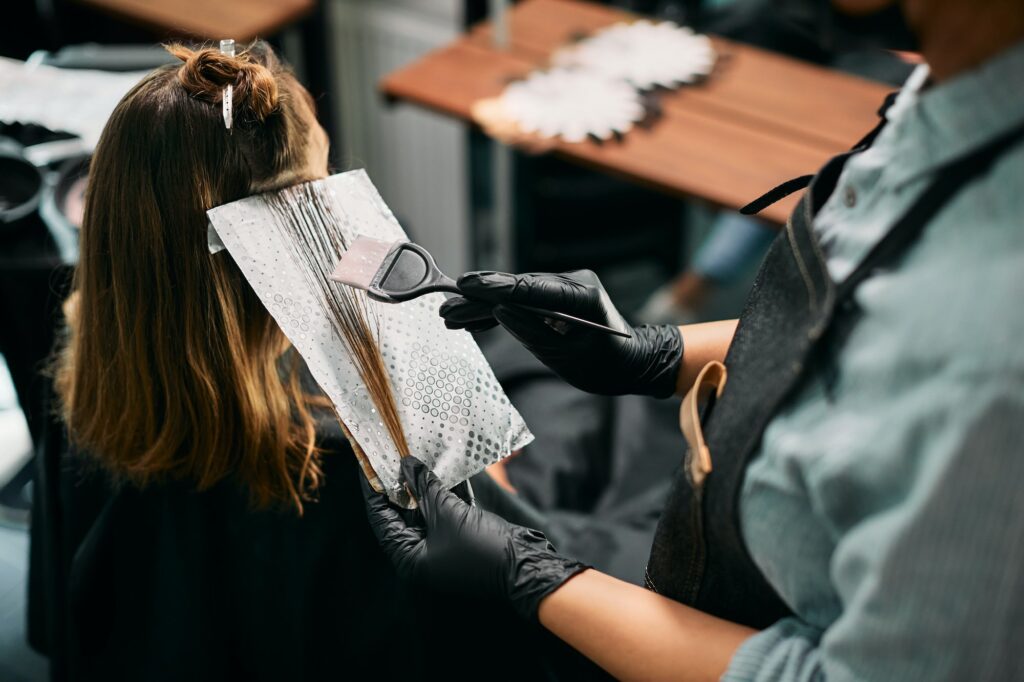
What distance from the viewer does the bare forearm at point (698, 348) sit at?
1094mm

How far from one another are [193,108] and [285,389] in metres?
0.36

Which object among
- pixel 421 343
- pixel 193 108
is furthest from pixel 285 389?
pixel 193 108

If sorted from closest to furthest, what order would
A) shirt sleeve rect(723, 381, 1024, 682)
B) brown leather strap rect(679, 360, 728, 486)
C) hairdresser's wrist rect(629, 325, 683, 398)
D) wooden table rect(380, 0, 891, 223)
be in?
shirt sleeve rect(723, 381, 1024, 682), brown leather strap rect(679, 360, 728, 486), hairdresser's wrist rect(629, 325, 683, 398), wooden table rect(380, 0, 891, 223)

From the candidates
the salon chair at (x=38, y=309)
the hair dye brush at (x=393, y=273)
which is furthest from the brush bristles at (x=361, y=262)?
the salon chair at (x=38, y=309)

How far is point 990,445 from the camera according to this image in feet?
1.90

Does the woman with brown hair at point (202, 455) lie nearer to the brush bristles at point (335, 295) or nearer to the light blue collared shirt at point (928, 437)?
the brush bristles at point (335, 295)

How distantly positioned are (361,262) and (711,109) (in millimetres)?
1223

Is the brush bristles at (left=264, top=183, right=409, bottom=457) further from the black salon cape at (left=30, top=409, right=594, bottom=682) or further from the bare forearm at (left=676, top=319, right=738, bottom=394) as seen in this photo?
the bare forearm at (left=676, top=319, right=738, bottom=394)

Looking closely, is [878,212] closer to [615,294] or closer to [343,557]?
[343,557]

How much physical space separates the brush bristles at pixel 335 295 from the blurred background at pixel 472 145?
16 centimetres

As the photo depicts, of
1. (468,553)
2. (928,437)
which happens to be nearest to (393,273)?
(468,553)

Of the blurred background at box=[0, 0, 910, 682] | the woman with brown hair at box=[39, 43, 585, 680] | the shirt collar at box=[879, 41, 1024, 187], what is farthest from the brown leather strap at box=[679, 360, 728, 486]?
the blurred background at box=[0, 0, 910, 682]

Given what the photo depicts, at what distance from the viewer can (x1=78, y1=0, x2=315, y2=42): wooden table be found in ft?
6.74

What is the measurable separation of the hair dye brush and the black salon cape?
0.92ft
